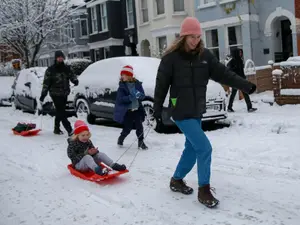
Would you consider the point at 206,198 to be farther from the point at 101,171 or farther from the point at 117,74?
the point at 117,74

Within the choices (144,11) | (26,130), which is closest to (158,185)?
(26,130)

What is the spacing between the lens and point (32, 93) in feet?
46.0

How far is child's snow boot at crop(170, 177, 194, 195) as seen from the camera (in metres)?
5.12

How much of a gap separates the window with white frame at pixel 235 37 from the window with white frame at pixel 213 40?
0.94 metres

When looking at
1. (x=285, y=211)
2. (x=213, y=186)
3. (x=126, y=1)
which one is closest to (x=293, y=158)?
(x=213, y=186)

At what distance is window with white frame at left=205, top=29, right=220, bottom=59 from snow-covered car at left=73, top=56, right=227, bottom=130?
35.5ft

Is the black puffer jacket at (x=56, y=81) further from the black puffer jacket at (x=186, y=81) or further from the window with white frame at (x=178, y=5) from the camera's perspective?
the window with white frame at (x=178, y=5)

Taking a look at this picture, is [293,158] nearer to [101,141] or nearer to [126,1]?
[101,141]

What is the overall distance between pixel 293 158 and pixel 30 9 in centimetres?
1909

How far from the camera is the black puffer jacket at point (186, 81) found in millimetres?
4633

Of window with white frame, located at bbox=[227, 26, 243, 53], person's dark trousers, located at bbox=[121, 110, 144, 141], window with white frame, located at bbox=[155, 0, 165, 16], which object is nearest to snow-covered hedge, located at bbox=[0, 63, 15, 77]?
window with white frame, located at bbox=[155, 0, 165, 16]

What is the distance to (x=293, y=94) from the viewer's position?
460 inches

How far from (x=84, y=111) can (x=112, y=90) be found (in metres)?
1.78

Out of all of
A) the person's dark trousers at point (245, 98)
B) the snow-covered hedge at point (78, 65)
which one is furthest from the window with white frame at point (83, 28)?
the person's dark trousers at point (245, 98)
